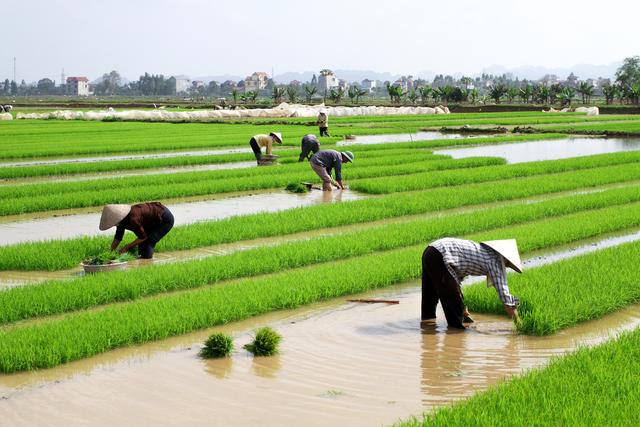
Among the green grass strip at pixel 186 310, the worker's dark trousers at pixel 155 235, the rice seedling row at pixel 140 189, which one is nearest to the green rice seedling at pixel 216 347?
the green grass strip at pixel 186 310

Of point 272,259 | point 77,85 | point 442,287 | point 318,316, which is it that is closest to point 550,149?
point 272,259

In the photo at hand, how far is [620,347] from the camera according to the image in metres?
5.30

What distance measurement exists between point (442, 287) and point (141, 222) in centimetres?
337

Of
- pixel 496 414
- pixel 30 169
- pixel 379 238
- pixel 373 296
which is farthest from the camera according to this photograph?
pixel 30 169

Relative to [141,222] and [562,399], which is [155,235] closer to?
[141,222]

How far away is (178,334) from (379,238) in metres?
3.85

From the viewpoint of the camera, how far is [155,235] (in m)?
8.35

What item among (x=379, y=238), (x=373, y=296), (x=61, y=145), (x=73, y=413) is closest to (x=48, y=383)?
(x=73, y=413)

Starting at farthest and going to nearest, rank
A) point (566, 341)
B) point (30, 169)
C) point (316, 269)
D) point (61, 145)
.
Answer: point (61, 145)
point (30, 169)
point (316, 269)
point (566, 341)

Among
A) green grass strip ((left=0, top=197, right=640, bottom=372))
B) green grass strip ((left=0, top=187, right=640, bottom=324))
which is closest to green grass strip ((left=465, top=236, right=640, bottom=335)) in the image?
green grass strip ((left=0, top=197, right=640, bottom=372))

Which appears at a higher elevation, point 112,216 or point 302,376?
point 112,216

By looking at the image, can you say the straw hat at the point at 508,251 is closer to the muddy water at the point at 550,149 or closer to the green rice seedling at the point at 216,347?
the green rice seedling at the point at 216,347

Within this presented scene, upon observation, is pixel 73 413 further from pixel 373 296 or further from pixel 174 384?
pixel 373 296

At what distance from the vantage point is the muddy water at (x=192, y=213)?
421 inches
